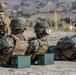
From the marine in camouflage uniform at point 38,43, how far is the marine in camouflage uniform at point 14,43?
0.35 meters

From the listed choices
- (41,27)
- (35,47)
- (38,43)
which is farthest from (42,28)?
(35,47)

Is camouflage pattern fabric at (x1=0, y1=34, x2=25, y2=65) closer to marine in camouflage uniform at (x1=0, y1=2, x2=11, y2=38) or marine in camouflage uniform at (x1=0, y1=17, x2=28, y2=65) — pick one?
marine in camouflage uniform at (x1=0, y1=17, x2=28, y2=65)

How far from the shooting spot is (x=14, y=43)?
332 inches

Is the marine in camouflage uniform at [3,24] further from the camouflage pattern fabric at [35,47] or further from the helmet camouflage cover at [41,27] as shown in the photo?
the camouflage pattern fabric at [35,47]

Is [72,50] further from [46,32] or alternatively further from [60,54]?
[46,32]

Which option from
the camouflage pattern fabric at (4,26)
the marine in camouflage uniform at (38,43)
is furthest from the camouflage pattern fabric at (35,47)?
the camouflage pattern fabric at (4,26)

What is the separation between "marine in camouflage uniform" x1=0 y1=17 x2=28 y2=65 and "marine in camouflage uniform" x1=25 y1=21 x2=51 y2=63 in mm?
346

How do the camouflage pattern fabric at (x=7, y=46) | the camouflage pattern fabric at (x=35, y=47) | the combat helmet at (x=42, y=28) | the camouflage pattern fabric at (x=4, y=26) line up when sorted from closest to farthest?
the camouflage pattern fabric at (x=7, y=46), the camouflage pattern fabric at (x=35, y=47), the combat helmet at (x=42, y=28), the camouflage pattern fabric at (x=4, y=26)

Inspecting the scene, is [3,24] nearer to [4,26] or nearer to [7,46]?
[4,26]

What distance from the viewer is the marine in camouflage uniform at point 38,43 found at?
8.97 metres

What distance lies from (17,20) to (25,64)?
1.06m

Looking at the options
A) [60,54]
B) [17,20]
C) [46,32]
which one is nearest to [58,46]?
[60,54]

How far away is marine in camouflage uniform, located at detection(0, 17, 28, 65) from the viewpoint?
841cm

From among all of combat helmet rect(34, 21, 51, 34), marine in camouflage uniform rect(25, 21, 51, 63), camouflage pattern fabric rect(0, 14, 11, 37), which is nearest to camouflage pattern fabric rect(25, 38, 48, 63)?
marine in camouflage uniform rect(25, 21, 51, 63)
